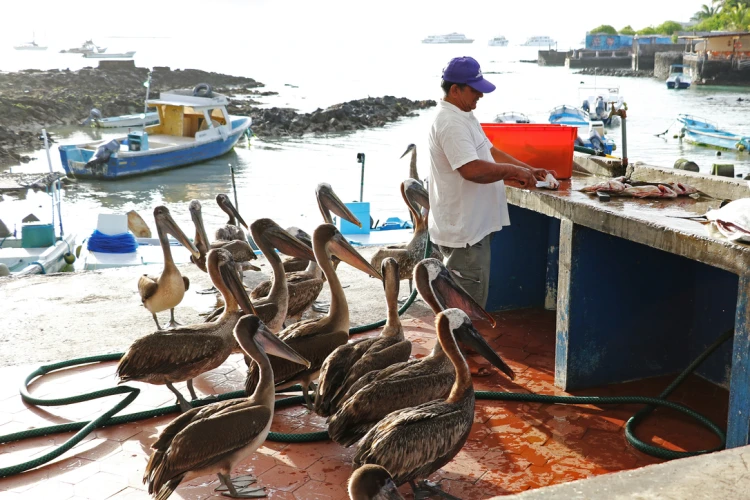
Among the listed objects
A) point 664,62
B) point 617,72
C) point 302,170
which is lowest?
point 302,170

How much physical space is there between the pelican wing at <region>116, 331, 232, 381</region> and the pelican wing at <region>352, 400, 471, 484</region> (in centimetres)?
161

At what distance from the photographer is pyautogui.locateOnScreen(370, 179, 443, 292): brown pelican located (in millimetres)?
7504

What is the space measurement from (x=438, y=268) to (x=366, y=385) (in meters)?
1.16

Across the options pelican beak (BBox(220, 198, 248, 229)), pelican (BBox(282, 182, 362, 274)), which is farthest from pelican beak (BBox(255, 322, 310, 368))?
pelican beak (BBox(220, 198, 248, 229))

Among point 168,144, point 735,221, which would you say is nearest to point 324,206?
point 735,221

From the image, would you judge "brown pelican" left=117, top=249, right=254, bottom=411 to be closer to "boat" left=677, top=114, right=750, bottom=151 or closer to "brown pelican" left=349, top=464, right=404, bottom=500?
"brown pelican" left=349, top=464, right=404, bottom=500

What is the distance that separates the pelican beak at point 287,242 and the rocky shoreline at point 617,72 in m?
88.4

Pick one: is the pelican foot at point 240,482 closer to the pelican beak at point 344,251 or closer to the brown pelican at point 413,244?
the pelican beak at point 344,251

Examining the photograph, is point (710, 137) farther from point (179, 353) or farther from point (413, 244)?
point (179, 353)

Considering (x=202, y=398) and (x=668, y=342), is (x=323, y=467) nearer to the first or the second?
(x=202, y=398)

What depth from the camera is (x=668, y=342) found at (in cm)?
566

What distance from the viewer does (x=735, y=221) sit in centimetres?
410

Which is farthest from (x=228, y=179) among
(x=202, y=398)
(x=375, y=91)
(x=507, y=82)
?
(x=507, y=82)

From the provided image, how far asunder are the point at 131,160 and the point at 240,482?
2822 centimetres
